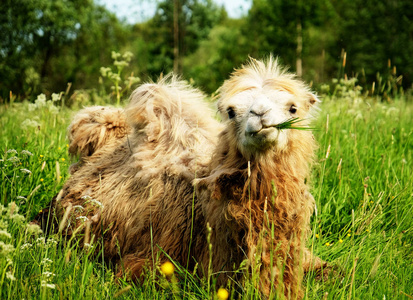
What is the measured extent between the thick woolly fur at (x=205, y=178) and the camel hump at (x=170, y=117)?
0.04 ft

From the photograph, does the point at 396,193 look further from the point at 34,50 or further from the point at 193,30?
the point at 193,30

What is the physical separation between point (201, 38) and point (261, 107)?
36.6m

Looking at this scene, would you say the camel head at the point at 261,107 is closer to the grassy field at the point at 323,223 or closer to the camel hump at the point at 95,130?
the grassy field at the point at 323,223

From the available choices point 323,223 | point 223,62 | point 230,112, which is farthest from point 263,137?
point 223,62

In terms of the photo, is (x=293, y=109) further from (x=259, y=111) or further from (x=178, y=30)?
(x=178, y=30)

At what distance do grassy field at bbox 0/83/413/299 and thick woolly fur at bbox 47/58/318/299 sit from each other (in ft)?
0.58

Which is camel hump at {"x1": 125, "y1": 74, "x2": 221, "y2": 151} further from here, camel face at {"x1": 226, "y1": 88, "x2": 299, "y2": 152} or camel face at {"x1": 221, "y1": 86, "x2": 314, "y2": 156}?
camel face at {"x1": 226, "y1": 88, "x2": 299, "y2": 152}

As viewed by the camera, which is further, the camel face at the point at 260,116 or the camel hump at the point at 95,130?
the camel hump at the point at 95,130

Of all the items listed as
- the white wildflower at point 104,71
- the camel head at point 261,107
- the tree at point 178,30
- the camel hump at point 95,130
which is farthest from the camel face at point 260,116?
the tree at point 178,30

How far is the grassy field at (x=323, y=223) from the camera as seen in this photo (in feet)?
7.71

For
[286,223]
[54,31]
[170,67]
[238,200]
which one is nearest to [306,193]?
[286,223]

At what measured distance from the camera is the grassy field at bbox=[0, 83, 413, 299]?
2350 mm

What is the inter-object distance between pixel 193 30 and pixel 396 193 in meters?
35.4

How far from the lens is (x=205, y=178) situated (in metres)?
2.82
